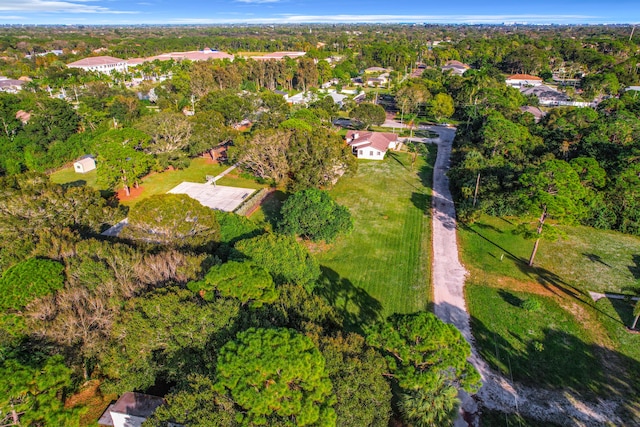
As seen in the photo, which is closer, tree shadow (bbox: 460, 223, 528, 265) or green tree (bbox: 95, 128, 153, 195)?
tree shadow (bbox: 460, 223, 528, 265)

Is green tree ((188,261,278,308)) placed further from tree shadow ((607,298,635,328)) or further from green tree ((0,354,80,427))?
tree shadow ((607,298,635,328))

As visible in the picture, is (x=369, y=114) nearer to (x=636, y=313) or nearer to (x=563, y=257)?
(x=563, y=257)

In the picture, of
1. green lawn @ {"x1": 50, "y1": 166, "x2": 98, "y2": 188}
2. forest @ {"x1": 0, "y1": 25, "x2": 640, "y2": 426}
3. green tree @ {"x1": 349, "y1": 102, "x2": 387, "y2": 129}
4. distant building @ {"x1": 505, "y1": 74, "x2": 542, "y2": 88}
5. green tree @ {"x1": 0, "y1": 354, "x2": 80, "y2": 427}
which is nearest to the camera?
green tree @ {"x1": 0, "y1": 354, "x2": 80, "y2": 427}

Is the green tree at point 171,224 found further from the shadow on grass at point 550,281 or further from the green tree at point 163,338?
A: the shadow on grass at point 550,281

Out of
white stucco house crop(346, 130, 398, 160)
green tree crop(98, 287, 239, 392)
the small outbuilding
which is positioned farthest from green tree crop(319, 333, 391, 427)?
the small outbuilding

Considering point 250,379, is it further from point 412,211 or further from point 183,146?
point 183,146
